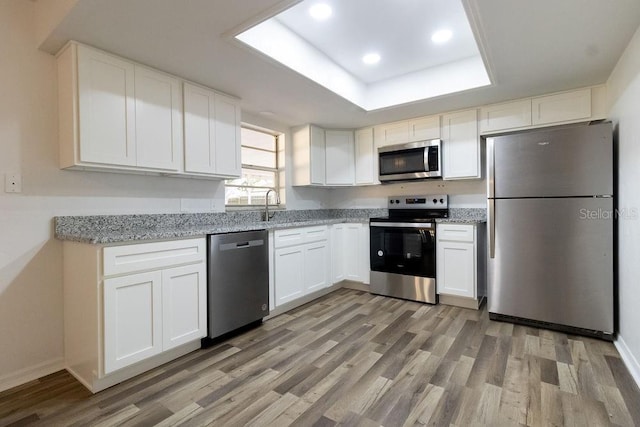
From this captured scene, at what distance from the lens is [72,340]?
2.06m

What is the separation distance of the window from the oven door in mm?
1414

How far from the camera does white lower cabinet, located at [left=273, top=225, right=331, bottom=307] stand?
3.03 m

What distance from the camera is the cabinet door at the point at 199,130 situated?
8.44ft

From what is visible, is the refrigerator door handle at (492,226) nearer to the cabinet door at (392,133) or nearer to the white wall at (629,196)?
the white wall at (629,196)

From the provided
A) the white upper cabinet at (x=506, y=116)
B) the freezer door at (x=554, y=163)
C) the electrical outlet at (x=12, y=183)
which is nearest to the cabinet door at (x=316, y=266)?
the freezer door at (x=554, y=163)

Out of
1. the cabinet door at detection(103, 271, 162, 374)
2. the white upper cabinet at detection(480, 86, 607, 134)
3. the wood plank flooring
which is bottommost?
the wood plank flooring

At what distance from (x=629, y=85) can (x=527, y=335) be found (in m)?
2.00

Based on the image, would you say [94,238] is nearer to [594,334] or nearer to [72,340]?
[72,340]

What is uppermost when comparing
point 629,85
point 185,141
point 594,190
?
point 629,85

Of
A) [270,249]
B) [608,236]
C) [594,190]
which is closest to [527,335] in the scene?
[608,236]

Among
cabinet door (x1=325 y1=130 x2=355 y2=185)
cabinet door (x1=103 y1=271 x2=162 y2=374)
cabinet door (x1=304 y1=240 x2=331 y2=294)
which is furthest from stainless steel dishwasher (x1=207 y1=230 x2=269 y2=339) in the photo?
cabinet door (x1=325 y1=130 x2=355 y2=185)

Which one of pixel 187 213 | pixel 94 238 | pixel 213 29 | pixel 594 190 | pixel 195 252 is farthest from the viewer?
pixel 187 213

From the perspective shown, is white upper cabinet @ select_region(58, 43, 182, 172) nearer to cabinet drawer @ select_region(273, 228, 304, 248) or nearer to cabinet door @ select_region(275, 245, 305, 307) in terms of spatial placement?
cabinet drawer @ select_region(273, 228, 304, 248)

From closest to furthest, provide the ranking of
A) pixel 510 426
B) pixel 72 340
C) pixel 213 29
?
pixel 510 426
pixel 213 29
pixel 72 340
